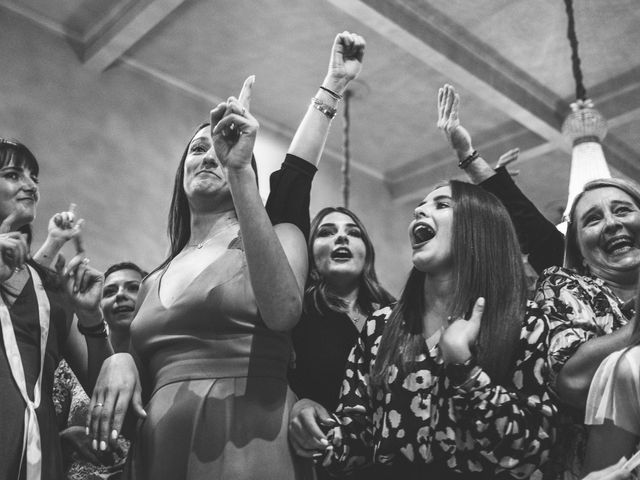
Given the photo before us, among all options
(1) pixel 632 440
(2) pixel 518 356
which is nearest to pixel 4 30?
(2) pixel 518 356

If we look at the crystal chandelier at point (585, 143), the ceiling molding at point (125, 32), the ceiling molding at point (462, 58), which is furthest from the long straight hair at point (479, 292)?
the ceiling molding at point (125, 32)

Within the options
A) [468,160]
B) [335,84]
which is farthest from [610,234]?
[335,84]

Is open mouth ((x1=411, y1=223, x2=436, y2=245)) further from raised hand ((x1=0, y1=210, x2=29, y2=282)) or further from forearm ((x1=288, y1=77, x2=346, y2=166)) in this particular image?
raised hand ((x1=0, y1=210, x2=29, y2=282))

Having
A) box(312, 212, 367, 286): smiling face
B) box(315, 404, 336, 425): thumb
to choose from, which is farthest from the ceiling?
box(315, 404, 336, 425): thumb

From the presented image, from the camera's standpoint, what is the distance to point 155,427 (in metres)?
1.38

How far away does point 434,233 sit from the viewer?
1867 millimetres

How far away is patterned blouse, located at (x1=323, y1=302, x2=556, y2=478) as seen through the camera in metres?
1.46

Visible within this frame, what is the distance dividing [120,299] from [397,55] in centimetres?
366

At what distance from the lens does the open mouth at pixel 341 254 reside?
2596 mm

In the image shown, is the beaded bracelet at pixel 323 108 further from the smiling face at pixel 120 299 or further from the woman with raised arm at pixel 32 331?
the smiling face at pixel 120 299

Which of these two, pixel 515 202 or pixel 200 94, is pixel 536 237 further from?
pixel 200 94

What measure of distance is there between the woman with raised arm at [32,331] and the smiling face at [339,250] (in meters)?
0.83

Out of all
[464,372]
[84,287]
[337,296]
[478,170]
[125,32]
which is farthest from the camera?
[125,32]

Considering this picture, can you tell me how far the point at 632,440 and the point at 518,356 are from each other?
33 centimetres
